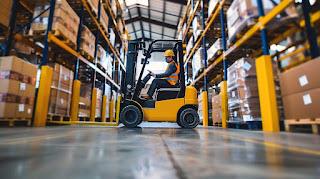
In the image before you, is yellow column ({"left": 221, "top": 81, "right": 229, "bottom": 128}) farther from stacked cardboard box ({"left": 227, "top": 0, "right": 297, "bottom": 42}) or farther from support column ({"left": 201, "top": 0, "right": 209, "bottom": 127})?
support column ({"left": 201, "top": 0, "right": 209, "bottom": 127})

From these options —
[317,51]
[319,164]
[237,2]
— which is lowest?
[319,164]

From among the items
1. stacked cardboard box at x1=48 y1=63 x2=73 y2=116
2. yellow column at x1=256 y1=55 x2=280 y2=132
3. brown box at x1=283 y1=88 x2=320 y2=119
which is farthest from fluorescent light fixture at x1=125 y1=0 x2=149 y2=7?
brown box at x1=283 y1=88 x2=320 y2=119

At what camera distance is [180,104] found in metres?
5.14

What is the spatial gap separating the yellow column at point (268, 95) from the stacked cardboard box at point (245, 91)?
46 centimetres

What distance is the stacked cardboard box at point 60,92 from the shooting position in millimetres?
5818

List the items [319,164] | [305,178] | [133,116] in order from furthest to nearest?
[133,116], [319,164], [305,178]

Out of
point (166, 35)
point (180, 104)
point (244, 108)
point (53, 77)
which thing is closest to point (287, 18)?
point (244, 108)

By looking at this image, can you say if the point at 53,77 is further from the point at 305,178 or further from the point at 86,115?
the point at 305,178

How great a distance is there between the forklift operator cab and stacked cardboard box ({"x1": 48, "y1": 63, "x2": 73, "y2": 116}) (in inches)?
85.0

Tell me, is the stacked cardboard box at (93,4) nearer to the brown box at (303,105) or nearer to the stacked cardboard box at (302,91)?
the stacked cardboard box at (302,91)

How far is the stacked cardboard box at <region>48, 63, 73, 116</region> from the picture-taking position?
5.82 metres

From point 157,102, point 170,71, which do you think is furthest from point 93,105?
point 170,71

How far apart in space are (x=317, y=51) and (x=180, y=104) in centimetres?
293

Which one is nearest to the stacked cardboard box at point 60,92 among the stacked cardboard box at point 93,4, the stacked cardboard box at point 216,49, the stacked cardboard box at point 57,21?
the stacked cardboard box at point 57,21
